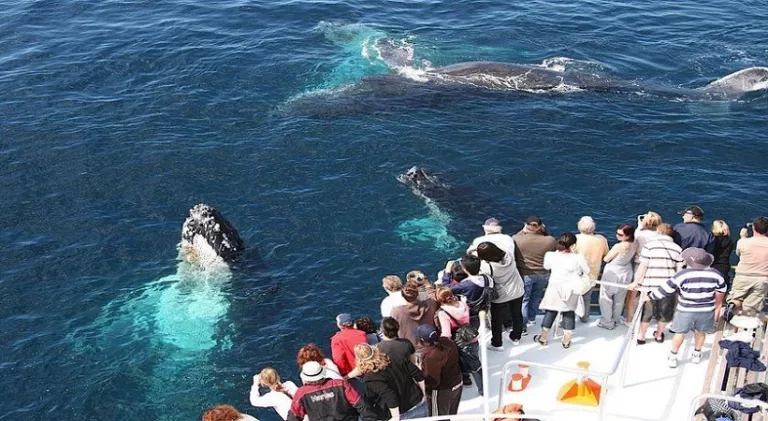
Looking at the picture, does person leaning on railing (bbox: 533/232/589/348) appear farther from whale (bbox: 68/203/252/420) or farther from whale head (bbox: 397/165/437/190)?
whale head (bbox: 397/165/437/190)

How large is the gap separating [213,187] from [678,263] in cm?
1901

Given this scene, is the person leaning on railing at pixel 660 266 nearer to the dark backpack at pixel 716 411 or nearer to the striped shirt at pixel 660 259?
the striped shirt at pixel 660 259

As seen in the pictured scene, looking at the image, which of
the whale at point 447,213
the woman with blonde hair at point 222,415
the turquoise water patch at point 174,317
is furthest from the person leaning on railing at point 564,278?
the turquoise water patch at point 174,317

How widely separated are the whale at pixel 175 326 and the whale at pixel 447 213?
242 inches

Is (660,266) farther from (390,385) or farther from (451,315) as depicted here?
(390,385)

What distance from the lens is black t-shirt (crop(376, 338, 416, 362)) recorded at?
12.8 metres

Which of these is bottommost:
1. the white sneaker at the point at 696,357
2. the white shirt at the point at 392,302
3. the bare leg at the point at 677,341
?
the white sneaker at the point at 696,357

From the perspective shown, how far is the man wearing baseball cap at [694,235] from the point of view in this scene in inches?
650

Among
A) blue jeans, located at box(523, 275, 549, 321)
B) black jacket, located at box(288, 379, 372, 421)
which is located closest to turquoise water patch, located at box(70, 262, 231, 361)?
blue jeans, located at box(523, 275, 549, 321)

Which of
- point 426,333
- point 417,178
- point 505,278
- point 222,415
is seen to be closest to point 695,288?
point 505,278

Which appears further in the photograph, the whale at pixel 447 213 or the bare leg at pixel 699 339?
the whale at pixel 447 213

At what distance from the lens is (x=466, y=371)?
47.9 ft

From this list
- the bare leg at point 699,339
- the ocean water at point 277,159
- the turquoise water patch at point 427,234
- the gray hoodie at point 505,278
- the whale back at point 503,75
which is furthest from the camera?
the whale back at point 503,75

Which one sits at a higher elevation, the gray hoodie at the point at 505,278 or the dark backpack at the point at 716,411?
the gray hoodie at the point at 505,278
